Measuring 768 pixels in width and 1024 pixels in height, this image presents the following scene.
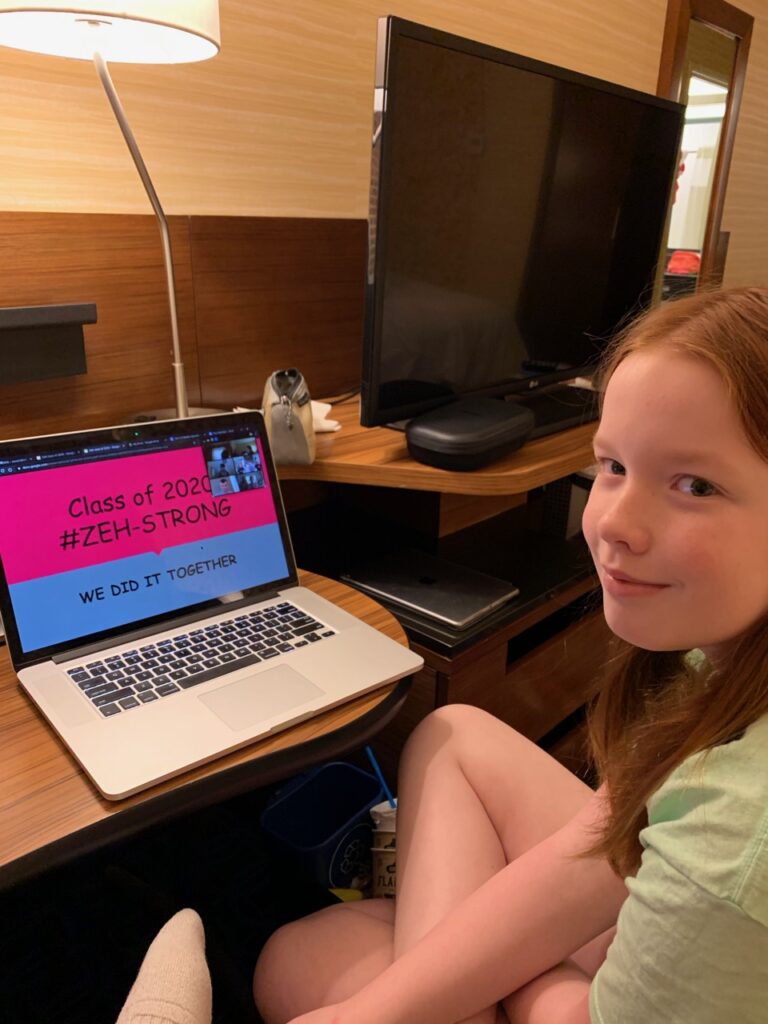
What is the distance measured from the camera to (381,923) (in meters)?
0.90

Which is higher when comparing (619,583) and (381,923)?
(619,583)

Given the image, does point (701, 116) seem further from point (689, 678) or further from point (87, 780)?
point (87, 780)

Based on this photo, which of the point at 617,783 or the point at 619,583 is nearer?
the point at 619,583

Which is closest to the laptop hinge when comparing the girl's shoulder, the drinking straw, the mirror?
the drinking straw

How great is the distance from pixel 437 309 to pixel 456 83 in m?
0.31

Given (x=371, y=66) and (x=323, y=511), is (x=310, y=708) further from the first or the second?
(x=371, y=66)

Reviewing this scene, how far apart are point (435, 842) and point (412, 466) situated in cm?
52

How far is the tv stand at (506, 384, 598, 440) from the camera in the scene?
4.56ft

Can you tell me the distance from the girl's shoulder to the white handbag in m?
0.68

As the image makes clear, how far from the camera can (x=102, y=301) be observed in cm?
114

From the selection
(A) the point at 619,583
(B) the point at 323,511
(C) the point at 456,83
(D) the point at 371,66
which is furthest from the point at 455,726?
(D) the point at 371,66

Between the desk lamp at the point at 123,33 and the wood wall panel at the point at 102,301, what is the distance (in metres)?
0.12

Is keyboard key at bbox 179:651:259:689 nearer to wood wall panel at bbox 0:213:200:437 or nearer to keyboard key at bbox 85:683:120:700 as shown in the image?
keyboard key at bbox 85:683:120:700

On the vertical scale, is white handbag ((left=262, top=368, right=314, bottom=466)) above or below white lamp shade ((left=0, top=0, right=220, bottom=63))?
below
